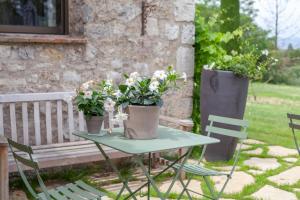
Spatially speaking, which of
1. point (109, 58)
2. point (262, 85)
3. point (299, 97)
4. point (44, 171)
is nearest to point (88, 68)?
point (109, 58)

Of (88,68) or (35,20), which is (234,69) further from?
(35,20)

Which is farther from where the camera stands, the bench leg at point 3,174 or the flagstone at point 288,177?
the flagstone at point 288,177

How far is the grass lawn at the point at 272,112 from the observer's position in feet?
20.4

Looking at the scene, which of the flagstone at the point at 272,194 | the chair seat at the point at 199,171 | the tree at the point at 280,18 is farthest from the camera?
the tree at the point at 280,18

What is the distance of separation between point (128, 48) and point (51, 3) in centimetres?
92

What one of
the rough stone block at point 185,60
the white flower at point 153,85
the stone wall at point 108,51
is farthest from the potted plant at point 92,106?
the rough stone block at point 185,60

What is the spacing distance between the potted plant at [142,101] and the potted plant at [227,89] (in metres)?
2.12

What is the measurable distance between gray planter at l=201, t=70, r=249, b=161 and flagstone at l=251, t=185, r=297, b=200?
0.93m

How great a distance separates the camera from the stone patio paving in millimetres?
3711

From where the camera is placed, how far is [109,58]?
4438 millimetres

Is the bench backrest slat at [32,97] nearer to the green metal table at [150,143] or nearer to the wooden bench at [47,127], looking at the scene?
the wooden bench at [47,127]

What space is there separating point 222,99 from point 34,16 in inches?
85.4

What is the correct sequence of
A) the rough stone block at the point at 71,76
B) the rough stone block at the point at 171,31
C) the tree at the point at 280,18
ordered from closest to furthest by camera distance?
1. the rough stone block at the point at 71,76
2. the rough stone block at the point at 171,31
3. the tree at the point at 280,18

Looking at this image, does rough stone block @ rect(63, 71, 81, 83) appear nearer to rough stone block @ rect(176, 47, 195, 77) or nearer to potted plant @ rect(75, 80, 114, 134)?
rough stone block @ rect(176, 47, 195, 77)
